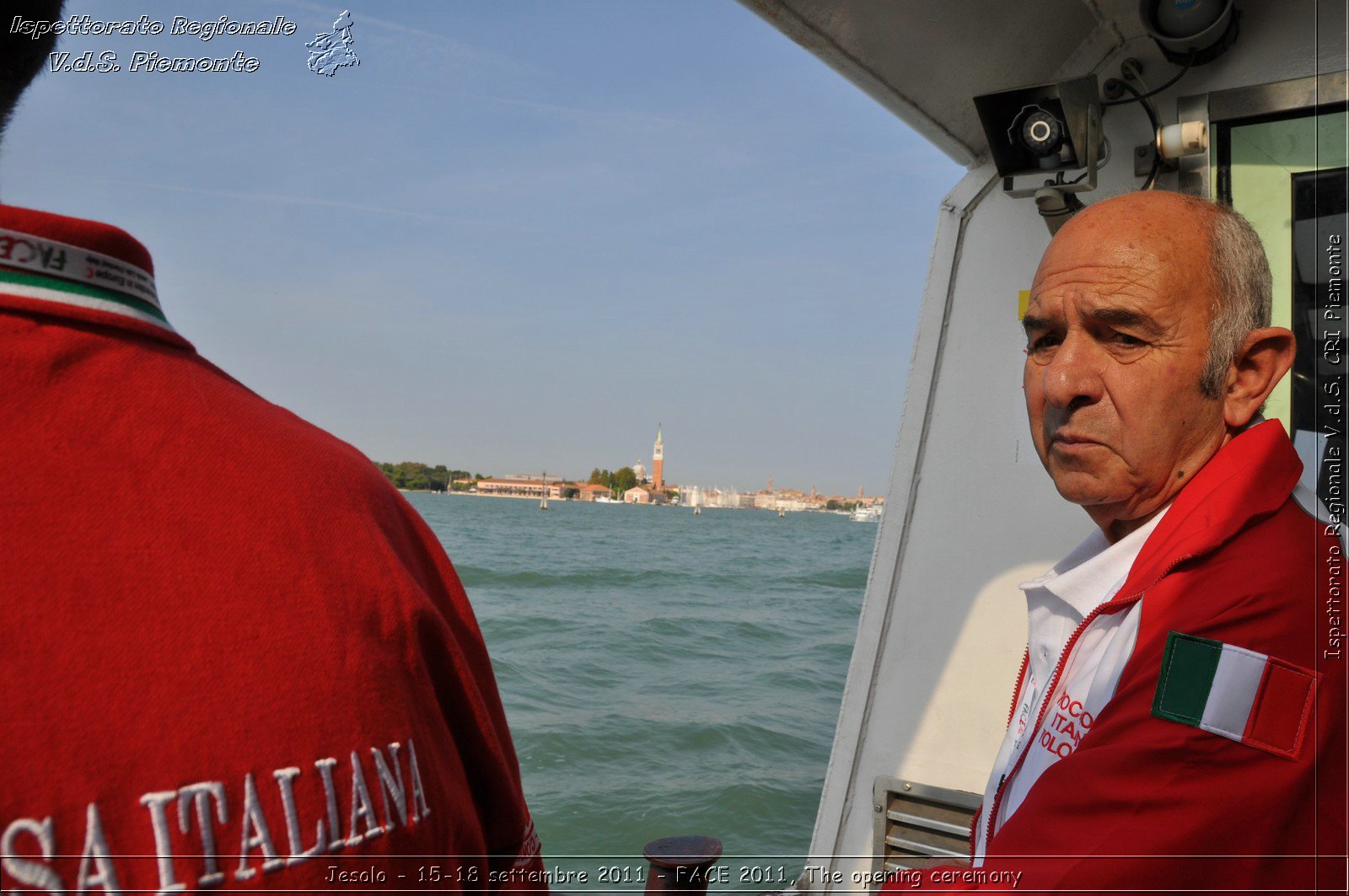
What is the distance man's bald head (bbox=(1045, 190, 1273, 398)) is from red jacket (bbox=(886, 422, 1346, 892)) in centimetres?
25

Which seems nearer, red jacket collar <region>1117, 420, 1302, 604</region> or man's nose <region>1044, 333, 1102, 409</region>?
red jacket collar <region>1117, 420, 1302, 604</region>

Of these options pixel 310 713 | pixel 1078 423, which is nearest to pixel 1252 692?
pixel 1078 423

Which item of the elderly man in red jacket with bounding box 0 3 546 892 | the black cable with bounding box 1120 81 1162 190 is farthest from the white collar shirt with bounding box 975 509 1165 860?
the black cable with bounding box 1120 81 1162 190

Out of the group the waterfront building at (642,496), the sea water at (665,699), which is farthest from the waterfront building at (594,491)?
the sea water at (665,699)

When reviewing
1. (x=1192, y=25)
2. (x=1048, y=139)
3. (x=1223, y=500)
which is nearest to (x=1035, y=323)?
(x=1223, y=500)

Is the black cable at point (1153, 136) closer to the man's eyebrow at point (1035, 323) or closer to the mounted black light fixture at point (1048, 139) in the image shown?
the mounted black light fixture at point (1048, 139)

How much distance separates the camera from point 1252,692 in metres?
0.87

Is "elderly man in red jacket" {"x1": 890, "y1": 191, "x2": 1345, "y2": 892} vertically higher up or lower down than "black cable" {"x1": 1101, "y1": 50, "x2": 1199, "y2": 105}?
lower down

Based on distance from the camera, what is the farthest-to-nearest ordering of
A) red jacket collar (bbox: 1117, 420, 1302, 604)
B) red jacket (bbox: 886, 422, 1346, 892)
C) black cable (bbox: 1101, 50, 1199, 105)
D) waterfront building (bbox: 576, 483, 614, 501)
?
waterfront building (bbox: 576, 483, 614, 501)
black cable (bbox: 1101, 50, 1199, 105)
red jacket collar (bbox: 1117, 420, 1302, 604)
red jacket (bbox: 886, 422, 1346, 892)

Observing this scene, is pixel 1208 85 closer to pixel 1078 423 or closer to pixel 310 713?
pixel 1078 423

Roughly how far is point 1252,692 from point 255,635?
86cm

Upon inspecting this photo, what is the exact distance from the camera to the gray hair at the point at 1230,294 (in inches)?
45.8

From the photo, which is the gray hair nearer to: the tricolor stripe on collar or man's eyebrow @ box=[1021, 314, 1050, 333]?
man's eyebrow @ box=[1021, 314, 1050, 333]

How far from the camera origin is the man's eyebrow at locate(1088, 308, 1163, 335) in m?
1.17
